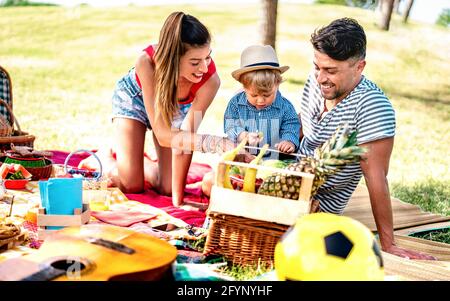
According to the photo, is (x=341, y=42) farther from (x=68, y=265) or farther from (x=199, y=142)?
(x=68, y=265)

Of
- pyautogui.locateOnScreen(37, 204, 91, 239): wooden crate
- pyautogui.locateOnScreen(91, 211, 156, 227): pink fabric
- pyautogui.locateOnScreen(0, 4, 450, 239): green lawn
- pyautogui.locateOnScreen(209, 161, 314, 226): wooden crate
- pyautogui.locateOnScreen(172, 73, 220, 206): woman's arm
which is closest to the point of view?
pyautogui.locateOnScreen(209, 161, 314, 226): wooden crate

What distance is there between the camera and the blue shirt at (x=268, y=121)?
4.47 meters

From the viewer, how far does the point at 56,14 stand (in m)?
22.2

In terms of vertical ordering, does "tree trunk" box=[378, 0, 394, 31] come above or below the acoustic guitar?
above

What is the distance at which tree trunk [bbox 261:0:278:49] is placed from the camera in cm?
852

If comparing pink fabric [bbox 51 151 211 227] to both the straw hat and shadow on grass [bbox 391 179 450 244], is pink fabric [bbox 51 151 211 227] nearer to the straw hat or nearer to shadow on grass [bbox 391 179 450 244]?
the straw hat

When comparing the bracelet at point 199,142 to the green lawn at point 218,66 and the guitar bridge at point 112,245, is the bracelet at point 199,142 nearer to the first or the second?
the guitar bridge at point 112,245

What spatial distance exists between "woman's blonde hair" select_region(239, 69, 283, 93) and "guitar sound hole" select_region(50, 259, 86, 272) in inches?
86.7

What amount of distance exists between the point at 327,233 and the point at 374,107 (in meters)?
1.45

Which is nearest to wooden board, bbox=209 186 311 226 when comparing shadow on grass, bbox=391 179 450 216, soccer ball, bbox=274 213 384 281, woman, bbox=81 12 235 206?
soccer ball, bbox=274 213 384 281

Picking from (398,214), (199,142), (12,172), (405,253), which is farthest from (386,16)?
(405,253)

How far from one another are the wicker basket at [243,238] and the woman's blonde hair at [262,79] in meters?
1.36

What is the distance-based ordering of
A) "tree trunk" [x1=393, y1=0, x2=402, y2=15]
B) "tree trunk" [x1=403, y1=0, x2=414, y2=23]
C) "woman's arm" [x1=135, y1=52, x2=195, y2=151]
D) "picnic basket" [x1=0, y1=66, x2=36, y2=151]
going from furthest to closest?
1. "tree trunk" [x1=393, y1=0, x2=402, y2=15]
2. "tree trunk" [x1=403, y1=0, x2=414, y2=23]
3. "picnic basket" [x1=0, y1=66, x2=36, y2=151]
4. "woman's arm" [x1=135, y1=52, x2=195, y2=151]
